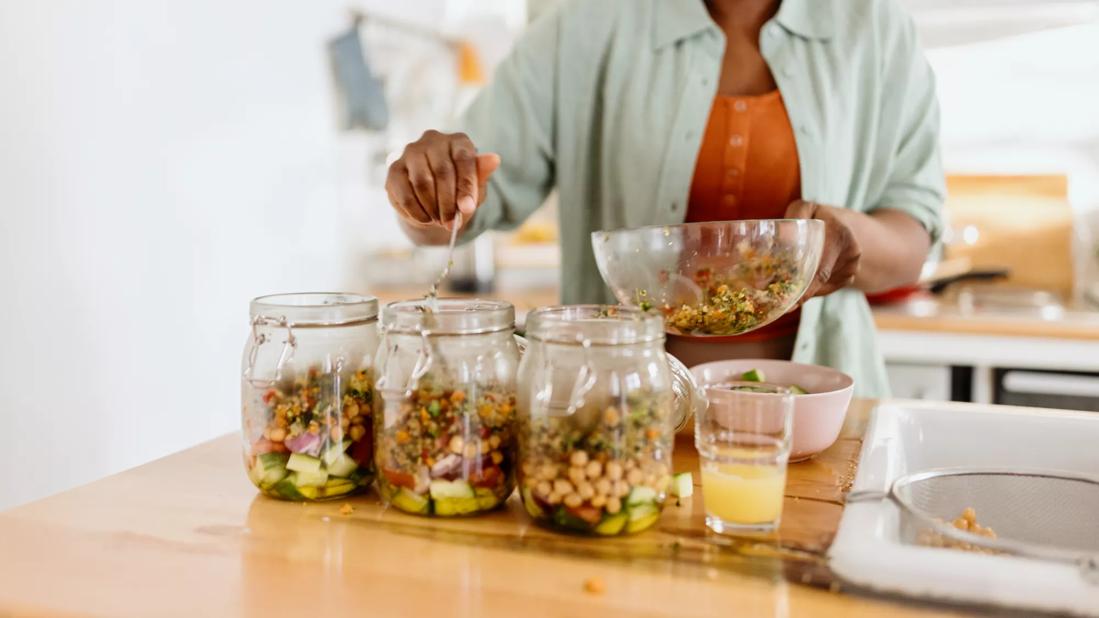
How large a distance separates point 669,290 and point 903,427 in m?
0.31

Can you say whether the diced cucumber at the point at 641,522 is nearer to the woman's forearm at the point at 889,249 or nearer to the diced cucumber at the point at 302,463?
the diced cucumber at the point at 302,463

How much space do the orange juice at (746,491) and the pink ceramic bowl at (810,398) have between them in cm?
17

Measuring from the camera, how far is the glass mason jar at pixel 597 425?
2.19 ft

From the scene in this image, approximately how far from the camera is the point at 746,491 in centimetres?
69

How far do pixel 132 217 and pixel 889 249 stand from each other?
1443 millimetres

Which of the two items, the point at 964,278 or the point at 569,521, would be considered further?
the point at 964,278

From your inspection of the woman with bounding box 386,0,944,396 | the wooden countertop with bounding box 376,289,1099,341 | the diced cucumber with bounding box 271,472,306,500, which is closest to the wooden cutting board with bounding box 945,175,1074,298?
the wooden countertop with bounding box 376,289,1099,341

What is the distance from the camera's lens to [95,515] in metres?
0.77

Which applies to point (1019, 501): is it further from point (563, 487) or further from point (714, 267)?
point (563, 487)

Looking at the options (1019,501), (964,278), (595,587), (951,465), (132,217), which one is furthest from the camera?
(964,278)

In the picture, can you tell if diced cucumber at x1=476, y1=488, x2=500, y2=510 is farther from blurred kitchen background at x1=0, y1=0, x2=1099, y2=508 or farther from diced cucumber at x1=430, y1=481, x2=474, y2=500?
blurred kitchen background at x1=0, y1=0, x2=1099, y2=508

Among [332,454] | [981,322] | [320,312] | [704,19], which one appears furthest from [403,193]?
[981,322]

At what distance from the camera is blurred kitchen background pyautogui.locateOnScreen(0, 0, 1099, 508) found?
162 centimetres

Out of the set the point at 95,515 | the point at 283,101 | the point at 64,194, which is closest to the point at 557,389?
the point at 95,515
